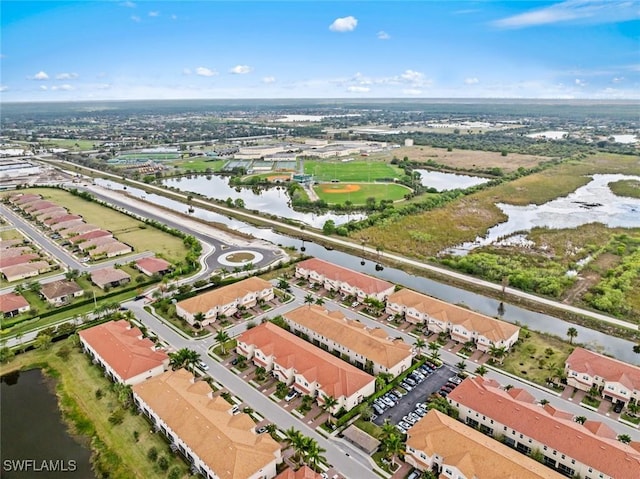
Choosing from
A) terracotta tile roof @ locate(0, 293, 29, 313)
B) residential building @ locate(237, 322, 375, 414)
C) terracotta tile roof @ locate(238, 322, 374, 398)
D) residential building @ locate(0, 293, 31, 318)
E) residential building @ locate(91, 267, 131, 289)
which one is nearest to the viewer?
residential building @ locate(237, 322, 375, 414)

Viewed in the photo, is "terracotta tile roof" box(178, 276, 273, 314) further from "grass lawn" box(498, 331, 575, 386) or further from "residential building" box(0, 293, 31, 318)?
"grass lawn" box(498, 331, 575, 386)

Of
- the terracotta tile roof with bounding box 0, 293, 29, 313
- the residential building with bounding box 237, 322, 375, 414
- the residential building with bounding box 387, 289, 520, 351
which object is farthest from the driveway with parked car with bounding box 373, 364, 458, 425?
the terracotta tile roof with bounding box 0, 293, 29, 313

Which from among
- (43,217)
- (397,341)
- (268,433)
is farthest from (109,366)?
(43,217)

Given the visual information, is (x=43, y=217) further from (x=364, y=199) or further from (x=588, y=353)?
(x=588, y=353)

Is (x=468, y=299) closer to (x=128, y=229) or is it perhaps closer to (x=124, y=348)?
(x=124, y=348)

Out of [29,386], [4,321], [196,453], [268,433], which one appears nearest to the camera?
[196,453]

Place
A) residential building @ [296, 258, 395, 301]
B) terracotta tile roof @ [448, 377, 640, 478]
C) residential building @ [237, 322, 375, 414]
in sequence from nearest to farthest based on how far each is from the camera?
1. terracotta tile roof @ [448, 377, 640, 478]
2. residential building @ [237, 322, 375, 414]
3. residential building @ [296, 258, 395, 301]

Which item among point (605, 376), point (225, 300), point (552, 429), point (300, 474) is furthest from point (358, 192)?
point (300, 474)
